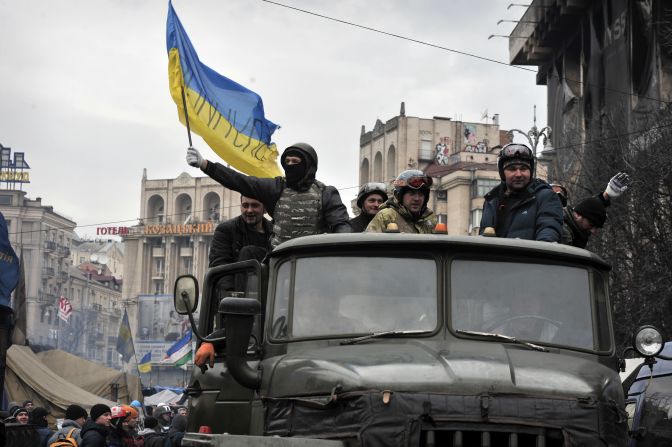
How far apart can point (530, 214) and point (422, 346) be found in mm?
2224

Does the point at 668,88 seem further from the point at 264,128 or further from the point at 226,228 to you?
the point at 226,228

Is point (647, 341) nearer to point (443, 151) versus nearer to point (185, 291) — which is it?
point (185, 291)

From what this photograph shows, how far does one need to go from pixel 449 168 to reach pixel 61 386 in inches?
3060

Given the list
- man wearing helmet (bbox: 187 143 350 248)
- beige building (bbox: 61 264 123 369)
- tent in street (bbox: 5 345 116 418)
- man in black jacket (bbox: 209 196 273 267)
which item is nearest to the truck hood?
man wearing helmet (bbox: 187 143 350 248)

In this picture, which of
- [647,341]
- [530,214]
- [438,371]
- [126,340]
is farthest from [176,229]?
[438,371]

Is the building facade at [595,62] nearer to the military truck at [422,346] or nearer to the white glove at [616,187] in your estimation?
the white glove at [616,187]

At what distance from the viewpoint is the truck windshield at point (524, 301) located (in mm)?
6895

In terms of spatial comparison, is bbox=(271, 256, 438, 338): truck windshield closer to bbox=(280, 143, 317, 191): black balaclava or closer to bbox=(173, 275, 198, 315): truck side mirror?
bbox=(173, 275, 198, 315): truck side mirror

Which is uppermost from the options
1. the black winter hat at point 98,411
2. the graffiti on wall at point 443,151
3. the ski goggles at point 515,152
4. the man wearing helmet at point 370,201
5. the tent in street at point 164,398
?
the graffiti on wall at point 443,151

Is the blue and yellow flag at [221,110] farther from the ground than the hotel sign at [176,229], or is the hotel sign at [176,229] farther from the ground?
the hotel sign at [176,229]

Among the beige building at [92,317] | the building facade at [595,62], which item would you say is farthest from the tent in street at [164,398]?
the beige building at [92,317]

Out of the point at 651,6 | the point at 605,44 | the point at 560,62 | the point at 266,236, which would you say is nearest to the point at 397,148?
the point at 560,62

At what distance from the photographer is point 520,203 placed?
28.5 ft

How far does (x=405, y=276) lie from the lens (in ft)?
22.9
